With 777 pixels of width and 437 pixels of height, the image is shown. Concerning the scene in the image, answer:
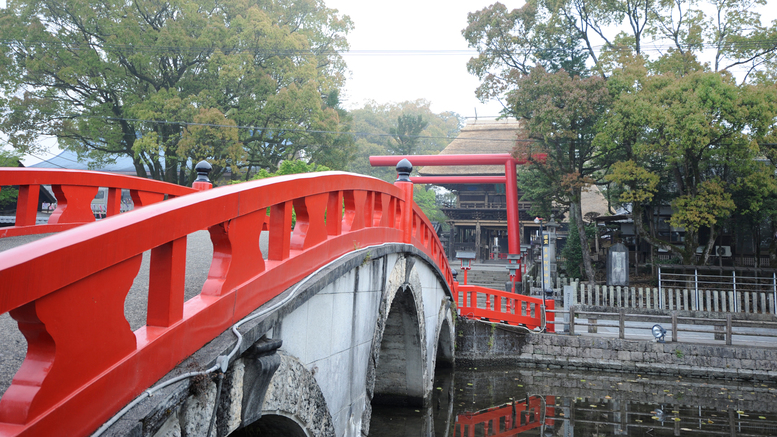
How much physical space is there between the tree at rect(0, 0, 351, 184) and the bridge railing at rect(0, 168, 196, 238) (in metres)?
13.1

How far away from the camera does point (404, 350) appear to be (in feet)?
26.2

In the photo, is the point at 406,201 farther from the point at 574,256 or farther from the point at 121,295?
the point at 574,256

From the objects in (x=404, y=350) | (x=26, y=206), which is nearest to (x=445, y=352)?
(x=404, y=350)

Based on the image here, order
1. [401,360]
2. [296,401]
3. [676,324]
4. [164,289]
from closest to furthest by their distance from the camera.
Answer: [164,289] → [296,401] → [401,360] → [676,324]

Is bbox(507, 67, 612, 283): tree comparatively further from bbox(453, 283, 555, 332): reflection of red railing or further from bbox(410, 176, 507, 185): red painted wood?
bbox(453, 283, 555, 332): reflection of red railing

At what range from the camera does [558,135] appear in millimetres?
17609

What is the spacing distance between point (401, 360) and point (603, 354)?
603cm

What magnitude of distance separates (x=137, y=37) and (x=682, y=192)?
20.4m

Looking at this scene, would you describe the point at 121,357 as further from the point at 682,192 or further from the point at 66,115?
the point at 66,115

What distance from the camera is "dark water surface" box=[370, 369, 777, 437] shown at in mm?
8094

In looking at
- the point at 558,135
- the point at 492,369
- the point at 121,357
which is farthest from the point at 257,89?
the point at 121,357

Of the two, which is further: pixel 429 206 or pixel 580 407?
pixel 429 206

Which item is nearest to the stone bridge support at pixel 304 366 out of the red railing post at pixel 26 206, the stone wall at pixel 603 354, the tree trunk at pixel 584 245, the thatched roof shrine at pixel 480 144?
the red railing post at pixel 26 206

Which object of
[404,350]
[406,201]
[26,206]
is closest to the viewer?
[26,206]
